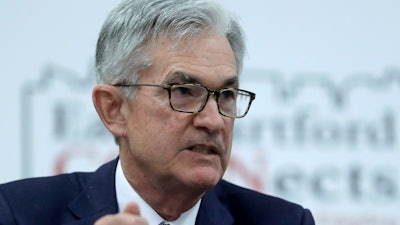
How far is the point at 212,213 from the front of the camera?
2.45 metres

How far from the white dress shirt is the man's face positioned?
0.07m

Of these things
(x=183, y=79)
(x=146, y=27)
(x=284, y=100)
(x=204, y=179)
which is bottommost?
(x=204, y=179)

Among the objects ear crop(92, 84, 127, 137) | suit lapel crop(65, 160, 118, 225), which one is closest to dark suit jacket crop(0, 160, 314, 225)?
suit lapel crop(65, 160, 118, 225)

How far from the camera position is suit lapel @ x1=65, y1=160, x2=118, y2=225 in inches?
92.9

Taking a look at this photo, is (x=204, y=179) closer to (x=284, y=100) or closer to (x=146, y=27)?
(x=146, y=27)

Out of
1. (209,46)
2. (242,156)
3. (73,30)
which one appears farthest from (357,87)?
(209,46)

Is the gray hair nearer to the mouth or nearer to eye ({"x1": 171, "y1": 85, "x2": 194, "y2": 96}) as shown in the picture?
eye ({"x1": 171, "y1": 85, "x2": 194, "y2": 96})

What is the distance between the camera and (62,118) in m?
3.34

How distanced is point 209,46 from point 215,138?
23 centimetres

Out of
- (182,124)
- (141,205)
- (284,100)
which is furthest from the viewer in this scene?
(284,100)

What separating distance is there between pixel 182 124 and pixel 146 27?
0.84 feet

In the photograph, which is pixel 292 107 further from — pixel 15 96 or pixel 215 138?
pixel 215 138

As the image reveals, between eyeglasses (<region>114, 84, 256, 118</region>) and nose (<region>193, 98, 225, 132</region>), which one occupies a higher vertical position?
eyeglasses (<region>114, 84, 256, 118</region>)

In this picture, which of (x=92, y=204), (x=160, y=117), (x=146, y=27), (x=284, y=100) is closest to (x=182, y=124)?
(x=160, y=117)
